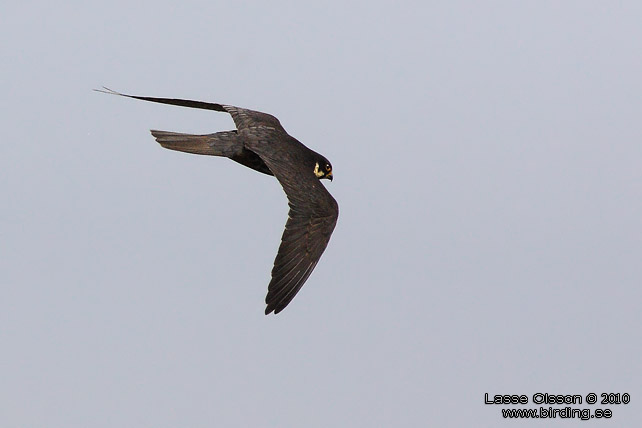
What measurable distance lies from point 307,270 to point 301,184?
1280 mm

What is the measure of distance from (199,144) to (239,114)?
103 centimetres

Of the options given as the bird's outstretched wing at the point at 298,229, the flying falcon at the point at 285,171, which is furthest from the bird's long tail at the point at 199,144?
the bird's outstretched wing at the point at 298,229

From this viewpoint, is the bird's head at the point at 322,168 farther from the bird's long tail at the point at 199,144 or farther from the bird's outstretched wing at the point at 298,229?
the bird's long tail at the point at 199,144

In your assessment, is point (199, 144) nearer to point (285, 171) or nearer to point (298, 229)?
point (285, 171)

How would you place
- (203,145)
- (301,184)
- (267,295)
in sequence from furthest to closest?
(203,145) < (301,184) < (267,295)

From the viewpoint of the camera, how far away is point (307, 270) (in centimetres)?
1483

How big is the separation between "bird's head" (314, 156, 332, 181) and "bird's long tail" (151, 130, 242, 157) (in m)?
1.15

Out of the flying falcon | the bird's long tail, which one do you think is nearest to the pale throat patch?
the flying falcon

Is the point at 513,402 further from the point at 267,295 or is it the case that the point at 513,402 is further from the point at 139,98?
the point at 139,98

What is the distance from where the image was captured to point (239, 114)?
1738 cm

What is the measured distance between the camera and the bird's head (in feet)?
55.6

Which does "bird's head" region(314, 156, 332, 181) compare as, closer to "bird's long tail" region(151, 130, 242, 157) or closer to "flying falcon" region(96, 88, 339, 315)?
"flying falcon" region(96, 88, 339, 315)

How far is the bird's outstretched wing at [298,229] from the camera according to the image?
573 inches

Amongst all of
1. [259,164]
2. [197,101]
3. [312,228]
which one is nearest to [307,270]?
[312,228]
